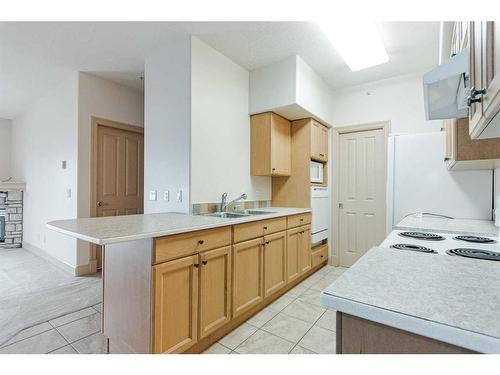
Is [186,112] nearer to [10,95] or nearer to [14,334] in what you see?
[14,334]

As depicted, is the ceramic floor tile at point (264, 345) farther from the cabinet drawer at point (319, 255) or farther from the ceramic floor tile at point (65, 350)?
the cabinet drawer at point (319, 255)

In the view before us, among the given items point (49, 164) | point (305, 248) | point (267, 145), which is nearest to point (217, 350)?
point (305, 248)

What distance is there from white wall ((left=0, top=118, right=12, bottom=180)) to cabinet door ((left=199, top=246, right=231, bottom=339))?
19.3 ft

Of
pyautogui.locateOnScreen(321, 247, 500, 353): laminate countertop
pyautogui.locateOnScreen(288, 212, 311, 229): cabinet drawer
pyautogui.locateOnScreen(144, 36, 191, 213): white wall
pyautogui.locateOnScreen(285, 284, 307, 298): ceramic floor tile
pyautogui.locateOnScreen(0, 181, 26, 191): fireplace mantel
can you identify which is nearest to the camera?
pyautogui.locateOnScreen(321, 247, 500, 353): laminate countertop

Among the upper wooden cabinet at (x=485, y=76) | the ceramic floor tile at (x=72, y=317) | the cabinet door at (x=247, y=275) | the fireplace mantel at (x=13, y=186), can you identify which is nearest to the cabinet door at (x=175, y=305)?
the cabinet door at (x=247, y=275)

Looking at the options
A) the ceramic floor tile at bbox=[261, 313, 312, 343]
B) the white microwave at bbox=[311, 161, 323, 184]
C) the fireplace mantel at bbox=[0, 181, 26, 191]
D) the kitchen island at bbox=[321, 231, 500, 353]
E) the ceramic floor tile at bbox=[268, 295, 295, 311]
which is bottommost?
the ceramic floor tile at bbox=[268, 295, 295, 311]

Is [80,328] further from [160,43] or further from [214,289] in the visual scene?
[160,43]

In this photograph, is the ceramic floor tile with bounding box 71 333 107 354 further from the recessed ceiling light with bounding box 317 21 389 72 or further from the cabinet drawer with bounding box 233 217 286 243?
the recessed ceiling light with bounding box 317 21 389 72

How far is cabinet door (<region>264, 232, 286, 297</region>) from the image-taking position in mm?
2467

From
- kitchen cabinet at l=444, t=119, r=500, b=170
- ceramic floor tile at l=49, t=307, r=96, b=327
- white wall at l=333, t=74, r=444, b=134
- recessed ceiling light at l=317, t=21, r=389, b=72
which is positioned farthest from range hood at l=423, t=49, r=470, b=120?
ceramic floor tile at l=49, t=307, r=96, b=327

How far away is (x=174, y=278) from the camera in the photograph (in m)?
1.61

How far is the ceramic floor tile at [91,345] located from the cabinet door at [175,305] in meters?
0.63

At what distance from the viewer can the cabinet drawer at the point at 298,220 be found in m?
2.88

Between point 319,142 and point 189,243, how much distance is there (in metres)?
2.54
